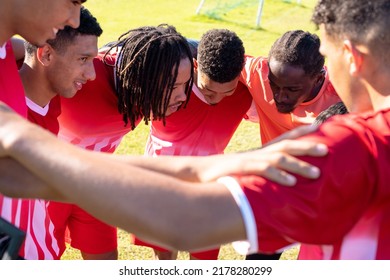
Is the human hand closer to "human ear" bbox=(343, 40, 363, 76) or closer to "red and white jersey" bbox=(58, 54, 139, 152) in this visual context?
"human ear" bbox=(343, 40, 363, 76)

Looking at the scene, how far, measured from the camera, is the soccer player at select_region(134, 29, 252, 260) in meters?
4.33

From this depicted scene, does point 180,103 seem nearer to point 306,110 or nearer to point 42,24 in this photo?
point 306,110

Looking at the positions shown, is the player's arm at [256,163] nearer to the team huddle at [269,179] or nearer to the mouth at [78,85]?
the team huddle at [269,179]

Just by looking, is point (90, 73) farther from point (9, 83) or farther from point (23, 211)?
point (23, 211)

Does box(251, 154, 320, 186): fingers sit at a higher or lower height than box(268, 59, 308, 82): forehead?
higher

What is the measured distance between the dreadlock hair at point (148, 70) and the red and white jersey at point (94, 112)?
0.21 ft

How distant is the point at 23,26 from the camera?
3.11 meters

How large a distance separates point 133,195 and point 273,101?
2.86 m

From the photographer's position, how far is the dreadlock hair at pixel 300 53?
171 inches

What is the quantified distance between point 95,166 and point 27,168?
9.8 inches

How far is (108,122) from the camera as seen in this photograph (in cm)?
421

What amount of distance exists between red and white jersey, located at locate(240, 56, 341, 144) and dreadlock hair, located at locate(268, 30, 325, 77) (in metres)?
0.14

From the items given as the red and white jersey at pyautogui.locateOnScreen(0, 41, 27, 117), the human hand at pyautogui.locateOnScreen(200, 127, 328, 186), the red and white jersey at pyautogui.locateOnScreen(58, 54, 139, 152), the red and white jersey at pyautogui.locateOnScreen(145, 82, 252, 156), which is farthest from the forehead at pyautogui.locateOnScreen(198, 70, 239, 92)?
the human hand at pyautogui.locateOnScreen(200, 127, 328, 186)
